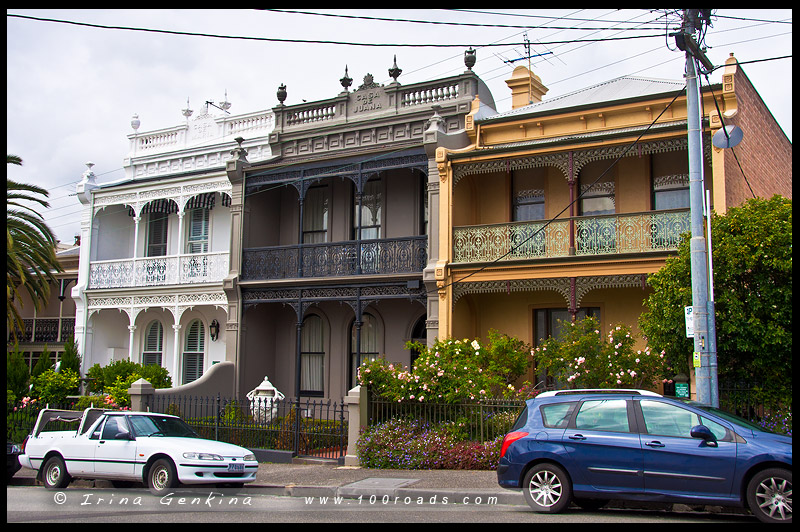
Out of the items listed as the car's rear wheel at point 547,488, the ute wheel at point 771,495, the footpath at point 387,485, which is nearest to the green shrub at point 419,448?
the footpath at point 387,485

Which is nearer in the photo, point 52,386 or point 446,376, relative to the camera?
point 446,376

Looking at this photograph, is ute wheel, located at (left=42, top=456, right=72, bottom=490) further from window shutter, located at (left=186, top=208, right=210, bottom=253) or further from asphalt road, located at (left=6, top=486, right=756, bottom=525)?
window shutter, located at (left=186, top=208, right=210, bottom=253)

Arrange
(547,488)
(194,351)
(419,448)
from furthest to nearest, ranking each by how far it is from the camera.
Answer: (194,351)
(419,448)
(547,488)

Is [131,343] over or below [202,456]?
over

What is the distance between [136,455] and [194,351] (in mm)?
12701

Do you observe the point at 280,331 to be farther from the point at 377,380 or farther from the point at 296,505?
the point at 296,505

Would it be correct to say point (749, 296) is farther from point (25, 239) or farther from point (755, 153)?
point (25, 239)

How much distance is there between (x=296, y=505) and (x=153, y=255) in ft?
54.4

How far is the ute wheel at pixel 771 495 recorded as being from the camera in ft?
28.5

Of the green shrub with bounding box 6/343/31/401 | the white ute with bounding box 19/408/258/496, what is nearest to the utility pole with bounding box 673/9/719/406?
the white ute with bounding box 19/408/258/496

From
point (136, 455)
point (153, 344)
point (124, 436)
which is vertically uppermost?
point (153, 344)

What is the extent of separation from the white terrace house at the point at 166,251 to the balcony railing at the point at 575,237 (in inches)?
302

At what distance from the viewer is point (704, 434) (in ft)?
30.2

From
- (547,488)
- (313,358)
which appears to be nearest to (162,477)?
(547,488)
